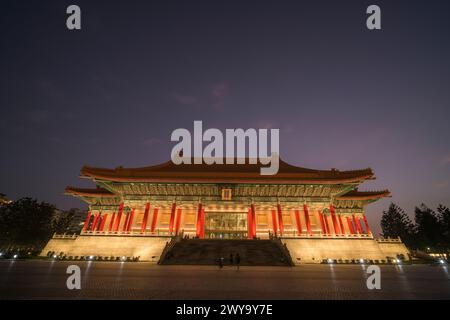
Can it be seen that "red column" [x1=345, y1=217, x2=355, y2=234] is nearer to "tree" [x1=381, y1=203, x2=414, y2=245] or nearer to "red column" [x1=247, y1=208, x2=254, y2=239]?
"red column" [x1=247, y1=208, x2=254, y2=239]

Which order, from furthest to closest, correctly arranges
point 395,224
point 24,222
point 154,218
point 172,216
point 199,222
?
point 395,224
point 24,222
point 154,218
point 172,216
point 199,222

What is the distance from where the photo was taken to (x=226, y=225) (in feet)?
91.9

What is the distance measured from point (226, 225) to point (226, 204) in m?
2.74

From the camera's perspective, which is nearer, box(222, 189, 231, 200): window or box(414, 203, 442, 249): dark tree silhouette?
box(222, 189, 231, 200): window

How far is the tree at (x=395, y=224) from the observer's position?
176 ft

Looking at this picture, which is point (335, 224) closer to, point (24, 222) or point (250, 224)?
point (250, 224)

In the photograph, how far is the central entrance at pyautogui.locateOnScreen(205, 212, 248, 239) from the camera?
27.5 m

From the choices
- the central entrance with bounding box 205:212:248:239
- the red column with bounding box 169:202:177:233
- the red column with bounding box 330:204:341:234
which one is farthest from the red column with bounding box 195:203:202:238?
the red column with bounding box 330:204:341:234

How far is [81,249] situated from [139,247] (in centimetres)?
515

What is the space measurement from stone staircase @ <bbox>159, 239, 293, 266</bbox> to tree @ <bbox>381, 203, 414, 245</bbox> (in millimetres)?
49370

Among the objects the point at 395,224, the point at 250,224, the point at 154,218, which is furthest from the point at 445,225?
the point at 154,218

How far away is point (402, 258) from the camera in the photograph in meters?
21.3
